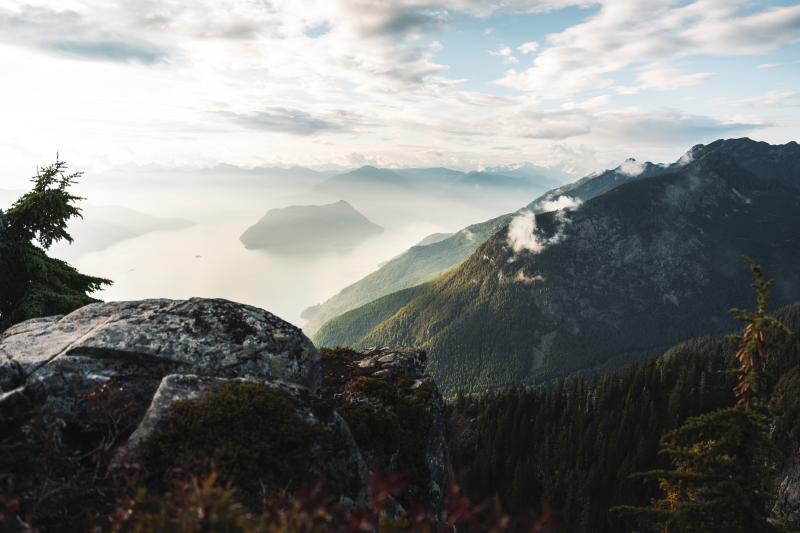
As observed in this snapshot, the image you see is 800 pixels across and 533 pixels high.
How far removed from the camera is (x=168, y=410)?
9.39 m

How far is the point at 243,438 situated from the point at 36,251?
21.5 m

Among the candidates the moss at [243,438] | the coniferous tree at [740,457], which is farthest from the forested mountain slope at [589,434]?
the moss at [243,438]

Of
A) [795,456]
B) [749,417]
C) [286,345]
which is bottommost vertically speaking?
[795,456]

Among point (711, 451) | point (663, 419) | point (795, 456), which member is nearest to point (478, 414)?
point (663, 419)

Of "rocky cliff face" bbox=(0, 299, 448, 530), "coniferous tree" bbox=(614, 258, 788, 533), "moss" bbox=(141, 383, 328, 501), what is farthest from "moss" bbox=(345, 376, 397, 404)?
"coniferous tree" bbox=(614, 258, 788, 533)

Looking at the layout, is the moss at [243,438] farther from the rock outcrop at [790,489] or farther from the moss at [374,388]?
the rock outcrop at [790,489]

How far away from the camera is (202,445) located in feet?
29.0

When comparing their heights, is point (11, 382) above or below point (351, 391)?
above

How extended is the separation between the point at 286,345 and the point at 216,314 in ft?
8.66

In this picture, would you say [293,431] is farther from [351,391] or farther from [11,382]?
[11,382]

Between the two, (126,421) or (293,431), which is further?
(126,421)

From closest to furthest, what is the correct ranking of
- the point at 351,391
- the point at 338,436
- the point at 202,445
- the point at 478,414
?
the point at 202,445 → the point at 338,436 → the point at 351,391 → the point at 478,414

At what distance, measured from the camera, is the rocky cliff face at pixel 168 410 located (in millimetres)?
8156

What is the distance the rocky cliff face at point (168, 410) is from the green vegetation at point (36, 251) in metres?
8.19
